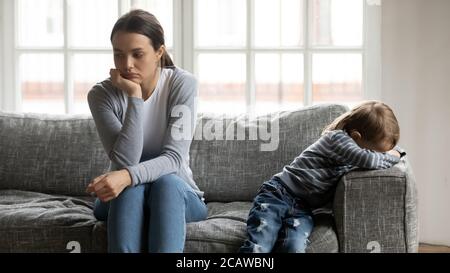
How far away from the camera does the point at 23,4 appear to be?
410 centimetres

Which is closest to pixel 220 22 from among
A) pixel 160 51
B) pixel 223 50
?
pixel 223 50

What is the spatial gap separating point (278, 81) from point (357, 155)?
128 cm

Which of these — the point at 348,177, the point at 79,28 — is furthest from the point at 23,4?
the point at 348,177

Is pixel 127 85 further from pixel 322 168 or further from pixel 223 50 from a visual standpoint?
pixel 223 50

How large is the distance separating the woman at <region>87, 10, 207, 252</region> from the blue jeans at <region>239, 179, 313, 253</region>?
216 millimetres

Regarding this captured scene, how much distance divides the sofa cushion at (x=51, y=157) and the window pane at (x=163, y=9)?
2.49 ft

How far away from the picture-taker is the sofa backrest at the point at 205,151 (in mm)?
3299

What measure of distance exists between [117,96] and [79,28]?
4.19 ft

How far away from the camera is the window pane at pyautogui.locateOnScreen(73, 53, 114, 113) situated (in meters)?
4.07

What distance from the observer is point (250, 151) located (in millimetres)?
3330

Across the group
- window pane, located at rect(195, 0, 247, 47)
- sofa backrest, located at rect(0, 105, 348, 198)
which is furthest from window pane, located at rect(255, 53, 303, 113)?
sofa backrest, located at rect(0, 105, 348, 198)

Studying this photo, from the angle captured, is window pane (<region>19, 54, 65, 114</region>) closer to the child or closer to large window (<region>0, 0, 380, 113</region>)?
large window (<region>0, 0, 380, 113</region>)

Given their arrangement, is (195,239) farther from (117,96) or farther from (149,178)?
(117,96)

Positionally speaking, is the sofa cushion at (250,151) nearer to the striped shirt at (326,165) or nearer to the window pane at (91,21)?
the striped shirt at (326,165)
